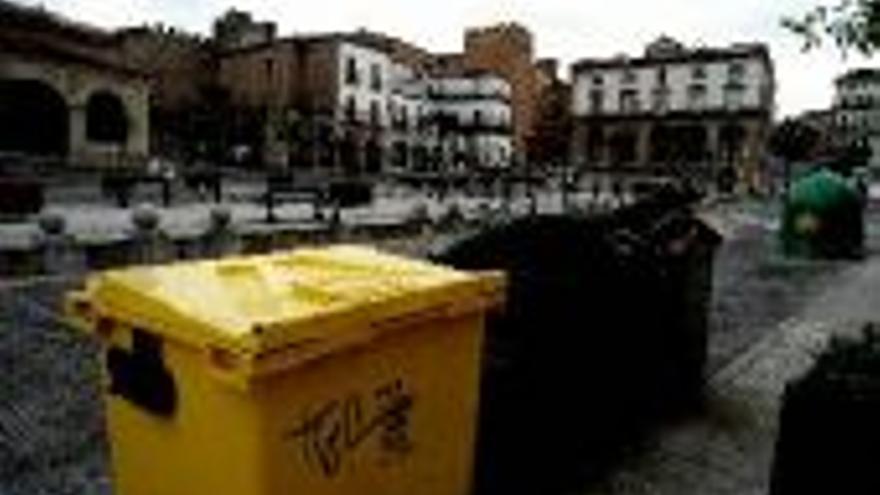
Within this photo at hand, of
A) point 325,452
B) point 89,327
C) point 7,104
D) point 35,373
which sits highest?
point 7,104

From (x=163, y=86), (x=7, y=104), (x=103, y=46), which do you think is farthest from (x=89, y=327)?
(x=163, y=86)

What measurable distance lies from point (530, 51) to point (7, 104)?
52552 mm

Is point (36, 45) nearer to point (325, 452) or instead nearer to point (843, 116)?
point (325, 452)

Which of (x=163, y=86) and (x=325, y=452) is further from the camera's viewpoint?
(x=163, y=86)

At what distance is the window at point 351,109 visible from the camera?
218 feet

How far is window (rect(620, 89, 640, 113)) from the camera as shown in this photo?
75438 millimetres

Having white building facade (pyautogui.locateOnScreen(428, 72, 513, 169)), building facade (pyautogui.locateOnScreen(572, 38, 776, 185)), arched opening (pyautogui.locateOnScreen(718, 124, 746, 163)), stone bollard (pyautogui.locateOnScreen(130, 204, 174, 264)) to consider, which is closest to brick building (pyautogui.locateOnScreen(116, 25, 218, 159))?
white building facade (pyautogui.locateOnScreen(428, 72, 513, 169))

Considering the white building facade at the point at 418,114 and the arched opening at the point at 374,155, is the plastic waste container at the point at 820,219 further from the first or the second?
the arched opening at the point at 374,155

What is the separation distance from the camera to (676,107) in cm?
7344

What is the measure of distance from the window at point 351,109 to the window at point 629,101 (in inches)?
808

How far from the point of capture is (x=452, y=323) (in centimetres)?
388

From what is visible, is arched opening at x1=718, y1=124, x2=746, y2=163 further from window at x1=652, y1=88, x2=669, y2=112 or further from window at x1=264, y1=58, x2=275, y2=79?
window at x1=264, y1=58, x2=275, y2=79

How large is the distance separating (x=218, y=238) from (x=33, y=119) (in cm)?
2427

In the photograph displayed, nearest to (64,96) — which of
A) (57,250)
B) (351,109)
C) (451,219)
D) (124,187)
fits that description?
(124,187)
